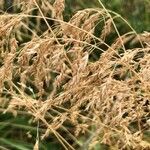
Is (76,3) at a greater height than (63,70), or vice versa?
(63,70)

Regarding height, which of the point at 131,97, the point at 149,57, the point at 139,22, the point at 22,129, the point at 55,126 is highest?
the point at 149,57

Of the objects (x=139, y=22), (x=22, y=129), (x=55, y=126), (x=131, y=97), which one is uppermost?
(x=131, y=97)

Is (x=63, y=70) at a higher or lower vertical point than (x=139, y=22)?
higher

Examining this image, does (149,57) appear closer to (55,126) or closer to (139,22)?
(55,126)

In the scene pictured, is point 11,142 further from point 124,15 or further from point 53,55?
point 124,15

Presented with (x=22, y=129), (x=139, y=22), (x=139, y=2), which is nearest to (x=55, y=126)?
(x=22, y=129)

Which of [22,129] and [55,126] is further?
[22,129]

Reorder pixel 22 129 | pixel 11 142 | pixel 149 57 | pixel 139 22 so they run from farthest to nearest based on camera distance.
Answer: pixel 139 22, pixel 22 129, pixel 11 142, pixel 149 57

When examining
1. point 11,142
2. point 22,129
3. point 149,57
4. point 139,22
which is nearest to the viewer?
point 149,57

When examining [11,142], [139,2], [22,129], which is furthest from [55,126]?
[139,2]
